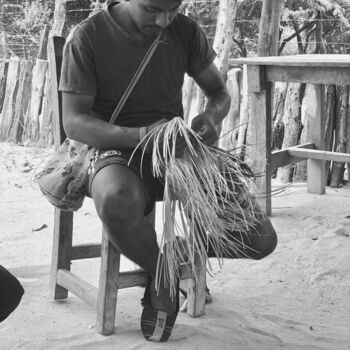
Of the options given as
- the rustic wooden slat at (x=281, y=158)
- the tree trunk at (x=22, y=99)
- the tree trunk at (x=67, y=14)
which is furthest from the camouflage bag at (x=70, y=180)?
the tree trunk at (x=67, y=14)

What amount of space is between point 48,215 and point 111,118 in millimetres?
2306

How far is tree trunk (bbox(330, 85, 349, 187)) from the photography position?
19.3 ft

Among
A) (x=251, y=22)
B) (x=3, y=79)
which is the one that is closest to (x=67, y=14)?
(x=3, y=79)

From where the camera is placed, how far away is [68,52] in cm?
298

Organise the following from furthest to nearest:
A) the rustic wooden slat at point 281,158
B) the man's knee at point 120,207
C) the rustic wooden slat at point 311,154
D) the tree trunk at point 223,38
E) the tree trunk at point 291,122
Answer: the tree trunk at point 223,38
the tree trunk at point 291,122
the rustic wooden slat at point 311,154
the rustic wooden slat at point 281,158
the man's knee at point 120,207

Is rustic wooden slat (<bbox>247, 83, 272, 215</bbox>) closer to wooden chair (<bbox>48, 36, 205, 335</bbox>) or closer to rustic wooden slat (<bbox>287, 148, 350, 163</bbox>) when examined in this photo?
rustic wooden slat (<bbox>287, 148, 350, 163</bbox>)

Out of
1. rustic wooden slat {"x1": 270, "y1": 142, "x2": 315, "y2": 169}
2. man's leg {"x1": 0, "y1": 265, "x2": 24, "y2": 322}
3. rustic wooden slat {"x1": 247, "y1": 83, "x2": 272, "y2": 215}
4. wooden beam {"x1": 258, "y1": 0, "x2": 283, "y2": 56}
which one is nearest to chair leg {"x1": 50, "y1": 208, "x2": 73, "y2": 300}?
man's leg {"x1": 0, "y1": 265, "x2": 24, "y2": 322}

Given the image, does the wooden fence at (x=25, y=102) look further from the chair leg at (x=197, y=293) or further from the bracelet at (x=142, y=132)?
the bracelet at (x=142, y=132)

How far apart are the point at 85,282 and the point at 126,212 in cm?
74

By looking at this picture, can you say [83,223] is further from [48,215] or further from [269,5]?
[269,5]

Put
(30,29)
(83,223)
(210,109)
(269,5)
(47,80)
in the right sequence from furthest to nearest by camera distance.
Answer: (30,29)
(47,80)
(269,5)
(83,223)
(210,109)

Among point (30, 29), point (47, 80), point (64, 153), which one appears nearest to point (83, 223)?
point (64, 153)

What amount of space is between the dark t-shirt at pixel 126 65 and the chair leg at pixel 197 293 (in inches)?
29.3

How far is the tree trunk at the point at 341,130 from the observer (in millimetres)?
5887
